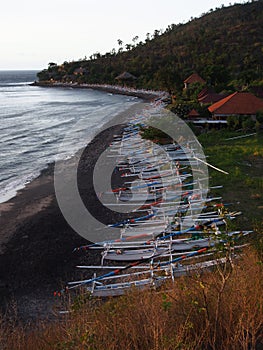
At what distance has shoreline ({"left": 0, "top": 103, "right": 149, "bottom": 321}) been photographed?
428 inches

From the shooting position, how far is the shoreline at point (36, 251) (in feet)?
35.6

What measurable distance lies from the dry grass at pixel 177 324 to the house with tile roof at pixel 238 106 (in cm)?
2302

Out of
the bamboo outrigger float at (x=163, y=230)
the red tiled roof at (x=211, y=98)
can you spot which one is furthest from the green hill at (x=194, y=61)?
the bamboo outrigger float at (x=163, y=230)

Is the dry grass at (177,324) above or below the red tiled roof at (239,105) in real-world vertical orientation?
above

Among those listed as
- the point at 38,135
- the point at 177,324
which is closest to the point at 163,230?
the point at 177,324

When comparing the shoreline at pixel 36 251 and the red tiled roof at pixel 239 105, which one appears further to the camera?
the red tiled roof at pixel 239 105

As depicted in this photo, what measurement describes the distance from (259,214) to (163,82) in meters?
43.5

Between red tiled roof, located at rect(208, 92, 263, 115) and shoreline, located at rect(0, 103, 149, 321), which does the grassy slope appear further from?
shoreline, located at rect(0, 103, 149, 321)

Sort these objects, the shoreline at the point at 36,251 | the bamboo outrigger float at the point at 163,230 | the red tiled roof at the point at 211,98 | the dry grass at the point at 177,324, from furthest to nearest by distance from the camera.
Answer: the red tiled roof at the point at 211,98 < the shoreline at the point at 36,251 < the bamboo outrigger float at the point at 163,230 < the dry grass at the point at 177,324

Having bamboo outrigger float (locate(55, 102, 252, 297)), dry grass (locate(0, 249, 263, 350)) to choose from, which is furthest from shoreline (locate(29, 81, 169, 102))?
dry grass (locate(0, 249, 263, 350))

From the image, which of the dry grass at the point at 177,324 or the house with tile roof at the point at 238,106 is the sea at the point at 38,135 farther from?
the dry grass at the point at 177,324

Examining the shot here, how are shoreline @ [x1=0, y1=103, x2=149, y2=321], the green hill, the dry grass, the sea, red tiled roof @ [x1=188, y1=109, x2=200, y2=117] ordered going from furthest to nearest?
the green hill, red tiled roof @ [x1=188, y1=109, x2=200, y2=117], the sea, shoreline @ [x1=0, y1=103, x2=149, y2=321], the dry grass

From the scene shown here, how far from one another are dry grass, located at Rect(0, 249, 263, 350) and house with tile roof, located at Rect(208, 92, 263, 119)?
23018 millimetres

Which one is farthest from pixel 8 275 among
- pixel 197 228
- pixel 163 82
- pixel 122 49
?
pixel 122 49
